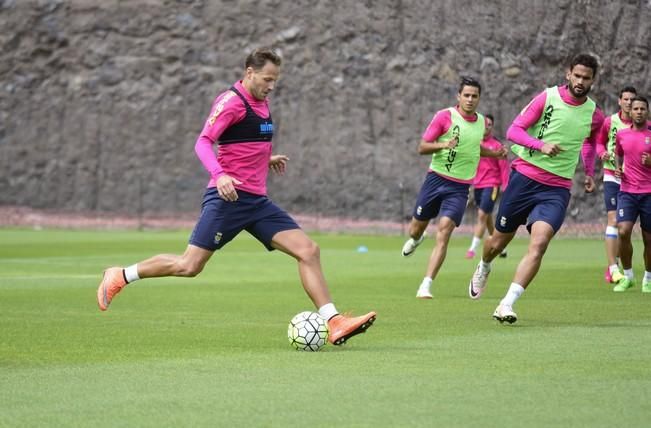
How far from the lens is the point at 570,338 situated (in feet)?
36.4

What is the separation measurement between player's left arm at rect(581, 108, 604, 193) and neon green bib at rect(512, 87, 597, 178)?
0.09 meters

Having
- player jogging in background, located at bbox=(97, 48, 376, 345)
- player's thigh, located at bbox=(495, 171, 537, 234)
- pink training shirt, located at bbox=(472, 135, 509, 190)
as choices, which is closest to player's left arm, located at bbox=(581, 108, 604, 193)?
player's thigh, located at bbox=(495, 171, 537, 234)

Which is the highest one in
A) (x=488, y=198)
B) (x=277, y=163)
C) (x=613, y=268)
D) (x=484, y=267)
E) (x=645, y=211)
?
(x=277, y=163)

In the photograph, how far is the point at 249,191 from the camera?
1088 cm

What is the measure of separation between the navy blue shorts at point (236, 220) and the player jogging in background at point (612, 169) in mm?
7508

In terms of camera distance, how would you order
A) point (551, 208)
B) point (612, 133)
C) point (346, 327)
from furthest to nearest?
point (612, 133) < point (551, 208) < point (346, 327)

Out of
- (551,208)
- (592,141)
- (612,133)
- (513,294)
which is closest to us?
(513,294)

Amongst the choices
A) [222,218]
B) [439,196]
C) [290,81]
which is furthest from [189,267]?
[290,81]

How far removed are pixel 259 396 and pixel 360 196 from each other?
33236 millimetres

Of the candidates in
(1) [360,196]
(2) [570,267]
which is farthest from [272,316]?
(1) [360,196]

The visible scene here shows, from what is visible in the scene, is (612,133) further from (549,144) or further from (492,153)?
(549,144)

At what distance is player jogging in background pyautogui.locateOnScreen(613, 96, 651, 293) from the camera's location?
16.7 m

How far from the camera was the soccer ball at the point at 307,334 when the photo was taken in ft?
33.4

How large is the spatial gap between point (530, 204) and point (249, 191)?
3.37 metres
